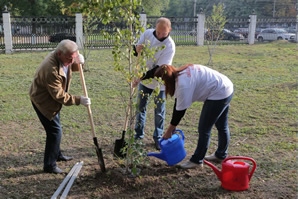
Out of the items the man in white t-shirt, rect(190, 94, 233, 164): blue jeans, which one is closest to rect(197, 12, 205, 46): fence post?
the man in white t-shirt

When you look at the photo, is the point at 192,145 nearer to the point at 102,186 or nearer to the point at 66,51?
the point at 102,186

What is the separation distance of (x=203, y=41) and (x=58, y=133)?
696 inches

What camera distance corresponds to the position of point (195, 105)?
661 cm

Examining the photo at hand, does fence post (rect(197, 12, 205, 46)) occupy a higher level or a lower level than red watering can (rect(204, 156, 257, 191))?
higher

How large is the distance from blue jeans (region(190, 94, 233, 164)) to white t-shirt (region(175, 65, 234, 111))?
8cm

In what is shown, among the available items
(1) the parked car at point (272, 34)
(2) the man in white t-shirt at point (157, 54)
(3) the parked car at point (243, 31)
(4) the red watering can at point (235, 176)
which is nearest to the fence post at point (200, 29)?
(3) the parked car at point (243, 31)

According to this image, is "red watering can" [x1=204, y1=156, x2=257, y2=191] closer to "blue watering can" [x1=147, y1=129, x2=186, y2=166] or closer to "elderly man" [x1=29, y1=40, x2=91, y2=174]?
"blue watering can" [x1=147, y1=129, x2=186, y2=166]

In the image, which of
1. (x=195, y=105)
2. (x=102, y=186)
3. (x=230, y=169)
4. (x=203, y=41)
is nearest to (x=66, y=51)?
(x=102, y=186)

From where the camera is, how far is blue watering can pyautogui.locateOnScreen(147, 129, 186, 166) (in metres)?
3.54

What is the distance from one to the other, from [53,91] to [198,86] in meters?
1.52

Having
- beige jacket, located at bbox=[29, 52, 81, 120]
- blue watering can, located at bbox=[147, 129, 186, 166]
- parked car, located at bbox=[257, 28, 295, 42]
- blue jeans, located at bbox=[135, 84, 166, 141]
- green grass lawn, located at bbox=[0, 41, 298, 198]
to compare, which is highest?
parked car, located at bbox=[257, 28, 295, 42]

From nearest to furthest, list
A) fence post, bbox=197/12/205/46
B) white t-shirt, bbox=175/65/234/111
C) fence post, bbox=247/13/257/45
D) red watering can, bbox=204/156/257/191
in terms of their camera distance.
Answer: white t-shirt, bbox=175/65/234/111 → red watering can, bbox=204/156/257/191 → fence post, bbox=197/12/205/46 → fence post, bbox=247/13/257/45

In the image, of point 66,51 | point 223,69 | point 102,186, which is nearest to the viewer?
point 66,51

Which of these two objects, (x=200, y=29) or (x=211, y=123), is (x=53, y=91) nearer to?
(x=211, y=123)
